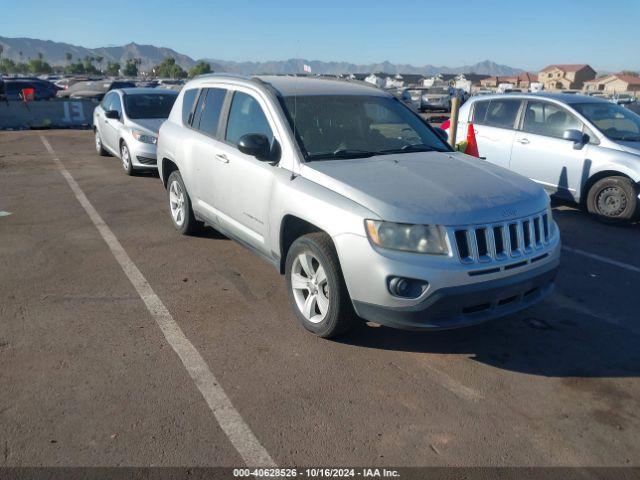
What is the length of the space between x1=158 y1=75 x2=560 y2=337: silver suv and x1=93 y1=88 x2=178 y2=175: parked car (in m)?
4.67

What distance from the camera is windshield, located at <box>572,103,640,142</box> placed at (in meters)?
7.66

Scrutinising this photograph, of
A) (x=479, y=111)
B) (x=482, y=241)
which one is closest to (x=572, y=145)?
(x=479, y=111)

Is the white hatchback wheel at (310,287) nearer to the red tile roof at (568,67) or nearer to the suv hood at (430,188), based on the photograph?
the suv hood at (430,188)

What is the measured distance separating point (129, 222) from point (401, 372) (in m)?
4.74

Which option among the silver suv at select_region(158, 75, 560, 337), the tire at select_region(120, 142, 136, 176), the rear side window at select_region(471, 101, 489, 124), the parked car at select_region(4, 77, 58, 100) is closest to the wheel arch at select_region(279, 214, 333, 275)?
the silver suv at select_region(158, 75, 560, 337)

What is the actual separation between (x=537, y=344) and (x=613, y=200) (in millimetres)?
4347

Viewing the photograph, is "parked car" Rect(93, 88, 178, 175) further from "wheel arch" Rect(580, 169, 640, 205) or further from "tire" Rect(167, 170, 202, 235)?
"wheel arch" Rect(580, 169, 640, 205)

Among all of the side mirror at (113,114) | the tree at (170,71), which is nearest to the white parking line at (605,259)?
the side mirror at (113,114)

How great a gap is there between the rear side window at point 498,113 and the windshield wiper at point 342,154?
504 centimetres

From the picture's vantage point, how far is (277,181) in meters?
4.23

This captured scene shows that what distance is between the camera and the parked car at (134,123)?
979 cm

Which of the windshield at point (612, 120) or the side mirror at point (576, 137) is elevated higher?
the windshield at point (612, 120)

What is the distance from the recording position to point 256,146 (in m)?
4.20

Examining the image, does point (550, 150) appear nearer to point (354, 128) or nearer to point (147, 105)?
point (354, 128)
